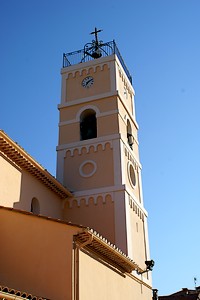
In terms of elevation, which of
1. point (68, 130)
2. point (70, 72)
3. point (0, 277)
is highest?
point (70, 72)

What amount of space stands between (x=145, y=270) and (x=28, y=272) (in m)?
7.08

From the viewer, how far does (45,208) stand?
14781 millimetres

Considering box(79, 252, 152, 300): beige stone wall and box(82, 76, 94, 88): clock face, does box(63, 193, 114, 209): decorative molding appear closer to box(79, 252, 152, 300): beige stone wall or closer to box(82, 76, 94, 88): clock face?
box(79, 252, 152, 300): beige stone wall

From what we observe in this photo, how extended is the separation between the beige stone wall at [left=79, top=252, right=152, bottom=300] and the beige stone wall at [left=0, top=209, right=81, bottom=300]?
19.5 inches

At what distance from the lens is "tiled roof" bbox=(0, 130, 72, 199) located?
12.5 metres

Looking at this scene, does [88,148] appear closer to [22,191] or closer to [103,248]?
[22,191]

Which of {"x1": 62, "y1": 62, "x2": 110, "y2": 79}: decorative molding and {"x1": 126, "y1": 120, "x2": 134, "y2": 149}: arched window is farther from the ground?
{"x1": 62, "y1": 62, "x2": 110, "y2": 79}: decorative molding

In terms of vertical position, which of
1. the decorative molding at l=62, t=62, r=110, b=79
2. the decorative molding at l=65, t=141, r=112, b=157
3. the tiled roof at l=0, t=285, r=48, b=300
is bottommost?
the tiled roof at l=0, t=285, r=48, b=300

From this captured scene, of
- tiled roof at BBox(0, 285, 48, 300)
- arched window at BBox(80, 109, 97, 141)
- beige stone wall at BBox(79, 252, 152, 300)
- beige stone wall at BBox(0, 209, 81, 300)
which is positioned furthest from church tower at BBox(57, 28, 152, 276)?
tiled roof at BBox(0, 285, 48, 300)

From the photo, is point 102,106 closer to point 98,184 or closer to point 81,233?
point 98,184

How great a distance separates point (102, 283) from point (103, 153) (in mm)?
6463

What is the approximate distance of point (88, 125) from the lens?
18.2m

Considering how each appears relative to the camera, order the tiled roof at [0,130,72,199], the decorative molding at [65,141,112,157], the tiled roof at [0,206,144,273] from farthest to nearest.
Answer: the decorative molding at [65,141,112,157], the tiled roof at [0,130,72,199], the tiled roof at [0,206,144,273]

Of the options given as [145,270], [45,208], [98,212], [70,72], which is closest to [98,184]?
[98,212]
